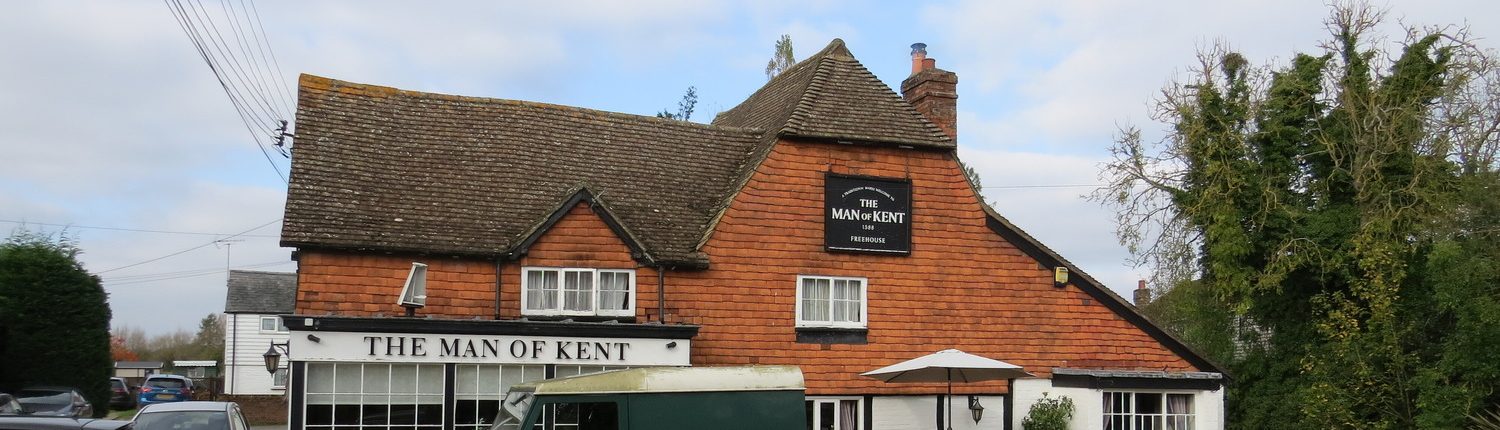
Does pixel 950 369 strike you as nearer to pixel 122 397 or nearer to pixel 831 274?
pixel 831 274

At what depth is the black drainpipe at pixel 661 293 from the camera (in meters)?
18.5

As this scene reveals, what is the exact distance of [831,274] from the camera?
19.7 meters

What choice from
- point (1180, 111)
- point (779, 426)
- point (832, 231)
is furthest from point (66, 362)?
point (1180, 111)

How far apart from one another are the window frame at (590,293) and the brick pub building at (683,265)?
1.2 inches

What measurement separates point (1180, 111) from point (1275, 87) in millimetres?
1822

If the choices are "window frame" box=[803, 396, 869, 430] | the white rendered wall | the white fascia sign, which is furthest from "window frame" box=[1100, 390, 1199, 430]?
the white rendered wall

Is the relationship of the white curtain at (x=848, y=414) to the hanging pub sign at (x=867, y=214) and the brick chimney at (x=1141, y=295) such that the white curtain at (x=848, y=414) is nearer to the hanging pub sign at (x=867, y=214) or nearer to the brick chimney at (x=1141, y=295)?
the hanging pub sign at (x=867, y=214)

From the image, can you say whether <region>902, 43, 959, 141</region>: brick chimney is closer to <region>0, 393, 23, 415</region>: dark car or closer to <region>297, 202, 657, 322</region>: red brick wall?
<region>297, 202, 657, 322</region>: red brick wall

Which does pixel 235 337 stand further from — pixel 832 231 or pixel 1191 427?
pixel 1191 427

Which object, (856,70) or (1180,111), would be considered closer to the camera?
(856,70)

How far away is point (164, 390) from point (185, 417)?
25.0m

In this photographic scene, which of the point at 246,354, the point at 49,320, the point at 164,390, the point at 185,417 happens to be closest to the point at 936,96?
the point at 185,417

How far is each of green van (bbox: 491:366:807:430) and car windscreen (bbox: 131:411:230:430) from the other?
4259 millimetres

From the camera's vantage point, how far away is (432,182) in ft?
62.2
